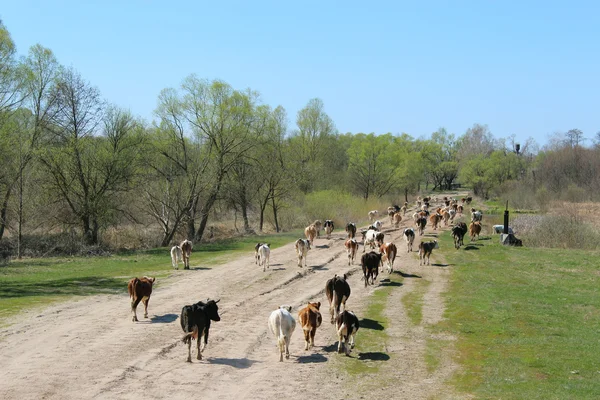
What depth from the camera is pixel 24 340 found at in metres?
13.8

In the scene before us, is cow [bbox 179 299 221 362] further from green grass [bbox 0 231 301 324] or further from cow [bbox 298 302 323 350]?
green grass [bbox 0 231 301 324]

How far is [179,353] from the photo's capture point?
1271cm

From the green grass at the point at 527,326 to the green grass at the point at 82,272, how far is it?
12334mm

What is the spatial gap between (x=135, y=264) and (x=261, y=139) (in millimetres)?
21048

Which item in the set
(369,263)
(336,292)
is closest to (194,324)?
(336,292)

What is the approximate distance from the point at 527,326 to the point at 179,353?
362 inches

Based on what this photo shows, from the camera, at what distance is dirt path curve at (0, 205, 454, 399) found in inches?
412

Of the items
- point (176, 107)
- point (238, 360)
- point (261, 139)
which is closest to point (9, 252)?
point (176, 107)

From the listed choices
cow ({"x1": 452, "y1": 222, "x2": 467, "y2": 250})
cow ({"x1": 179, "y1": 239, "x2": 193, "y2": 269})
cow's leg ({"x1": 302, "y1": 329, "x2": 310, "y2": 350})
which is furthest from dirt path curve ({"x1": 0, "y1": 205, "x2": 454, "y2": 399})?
cow ({"x1": 452, "y1": 222, "x2": 467, "y2": 250})

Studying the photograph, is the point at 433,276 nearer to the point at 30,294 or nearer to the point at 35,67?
the point at 30,294

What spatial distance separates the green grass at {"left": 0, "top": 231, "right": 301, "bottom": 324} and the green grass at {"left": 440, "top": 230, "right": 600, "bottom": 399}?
12.3m

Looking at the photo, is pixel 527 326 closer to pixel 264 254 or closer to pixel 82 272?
pixel 264 254

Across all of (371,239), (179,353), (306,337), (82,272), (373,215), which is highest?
(373,215)

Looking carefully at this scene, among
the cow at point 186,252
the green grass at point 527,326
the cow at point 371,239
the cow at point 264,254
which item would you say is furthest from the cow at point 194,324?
the cow at point 371,239
